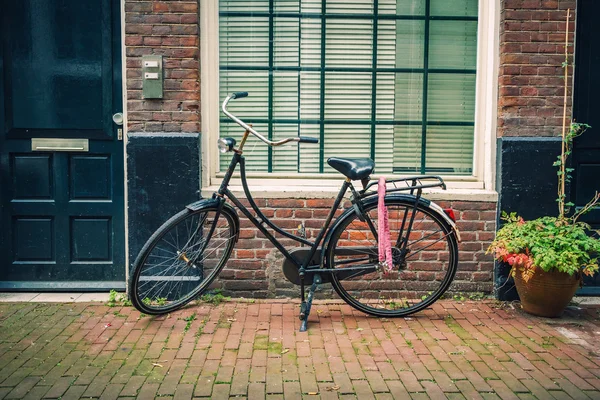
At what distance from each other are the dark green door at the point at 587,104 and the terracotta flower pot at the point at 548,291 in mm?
973

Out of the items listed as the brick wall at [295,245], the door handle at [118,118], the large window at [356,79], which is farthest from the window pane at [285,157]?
the door handle at [118,118]

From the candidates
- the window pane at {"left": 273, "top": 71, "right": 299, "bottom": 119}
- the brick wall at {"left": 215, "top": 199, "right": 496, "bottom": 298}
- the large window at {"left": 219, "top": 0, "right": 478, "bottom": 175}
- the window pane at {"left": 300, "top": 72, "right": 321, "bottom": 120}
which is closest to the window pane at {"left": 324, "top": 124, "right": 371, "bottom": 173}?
the large window at {"left": 219, "top": 0, "right": 478, "bottom": 175}

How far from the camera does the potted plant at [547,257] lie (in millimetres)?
4586

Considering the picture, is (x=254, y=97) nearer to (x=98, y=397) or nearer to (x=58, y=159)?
(x=58, y=159)

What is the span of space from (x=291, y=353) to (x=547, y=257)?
6.61ft

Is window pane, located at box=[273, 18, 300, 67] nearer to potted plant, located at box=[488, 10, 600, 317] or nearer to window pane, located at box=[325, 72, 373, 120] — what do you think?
window pane, located at box=[325, 72, 373, 120]

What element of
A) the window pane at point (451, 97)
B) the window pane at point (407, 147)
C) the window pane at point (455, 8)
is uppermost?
the window pane at point (455, 8)

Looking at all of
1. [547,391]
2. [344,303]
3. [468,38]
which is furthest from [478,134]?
[547,391]

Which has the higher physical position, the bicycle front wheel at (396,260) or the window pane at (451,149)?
the window pane at (451,149)

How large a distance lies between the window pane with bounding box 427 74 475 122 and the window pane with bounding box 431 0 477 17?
525 mm

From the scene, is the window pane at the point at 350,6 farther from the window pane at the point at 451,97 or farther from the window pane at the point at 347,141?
the window pane at the point at 347,141

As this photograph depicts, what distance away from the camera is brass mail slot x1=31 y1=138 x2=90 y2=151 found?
5.30 meters

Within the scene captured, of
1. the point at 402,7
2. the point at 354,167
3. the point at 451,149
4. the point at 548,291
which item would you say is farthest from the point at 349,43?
the point at 548,291

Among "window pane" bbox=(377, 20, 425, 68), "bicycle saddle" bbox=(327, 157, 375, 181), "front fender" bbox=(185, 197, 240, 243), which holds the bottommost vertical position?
"front fender" bbox=(185, 197, 240, 243)
